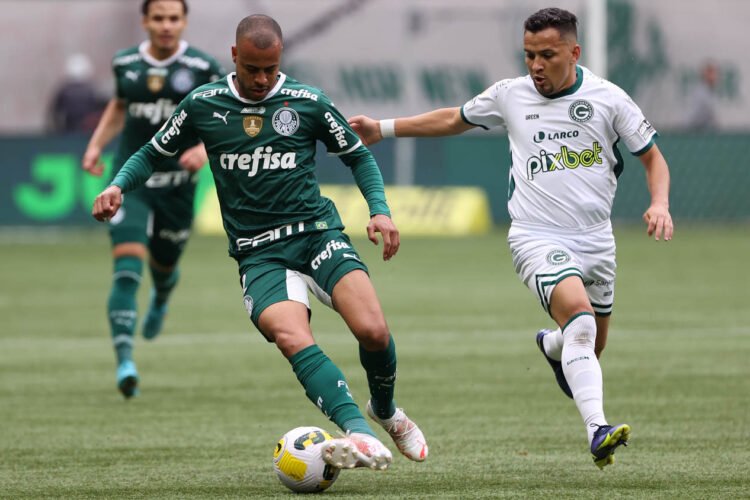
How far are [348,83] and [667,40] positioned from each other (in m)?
5.56

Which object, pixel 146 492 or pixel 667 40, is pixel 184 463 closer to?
pixel 146 492

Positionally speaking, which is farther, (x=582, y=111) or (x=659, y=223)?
(x=582, y=111)

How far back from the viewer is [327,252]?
6.66 meters

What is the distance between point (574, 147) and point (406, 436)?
60.4 inches

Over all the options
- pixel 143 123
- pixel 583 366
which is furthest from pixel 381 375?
pixel 143 123

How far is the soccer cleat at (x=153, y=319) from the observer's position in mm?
10984

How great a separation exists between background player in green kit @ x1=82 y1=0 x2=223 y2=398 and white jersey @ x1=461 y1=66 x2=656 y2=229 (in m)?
3.02

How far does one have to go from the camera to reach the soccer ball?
6102 mm

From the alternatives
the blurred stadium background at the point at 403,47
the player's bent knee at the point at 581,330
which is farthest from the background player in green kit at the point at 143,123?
the blurred stadium background at the point at 403,47

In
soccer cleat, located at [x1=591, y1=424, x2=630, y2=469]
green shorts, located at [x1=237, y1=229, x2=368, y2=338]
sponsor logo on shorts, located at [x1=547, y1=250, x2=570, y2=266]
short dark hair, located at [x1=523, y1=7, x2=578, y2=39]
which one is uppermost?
short dark hair, located at [x1=523, y1=7, x2=578, y2=39]

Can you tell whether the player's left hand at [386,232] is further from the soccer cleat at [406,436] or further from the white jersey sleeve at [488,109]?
the white jersey sleeve at [488,109]

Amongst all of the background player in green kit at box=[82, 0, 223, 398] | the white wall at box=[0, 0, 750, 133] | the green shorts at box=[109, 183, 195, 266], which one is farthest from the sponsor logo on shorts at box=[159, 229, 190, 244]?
the white wall at box=[0, 0, 750, 133]

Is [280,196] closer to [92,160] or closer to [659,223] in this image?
[659,223]

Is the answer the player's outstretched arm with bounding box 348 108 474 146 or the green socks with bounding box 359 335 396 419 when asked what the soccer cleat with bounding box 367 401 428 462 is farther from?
the player's outstretched arm with bounding box 348 108 474 146
